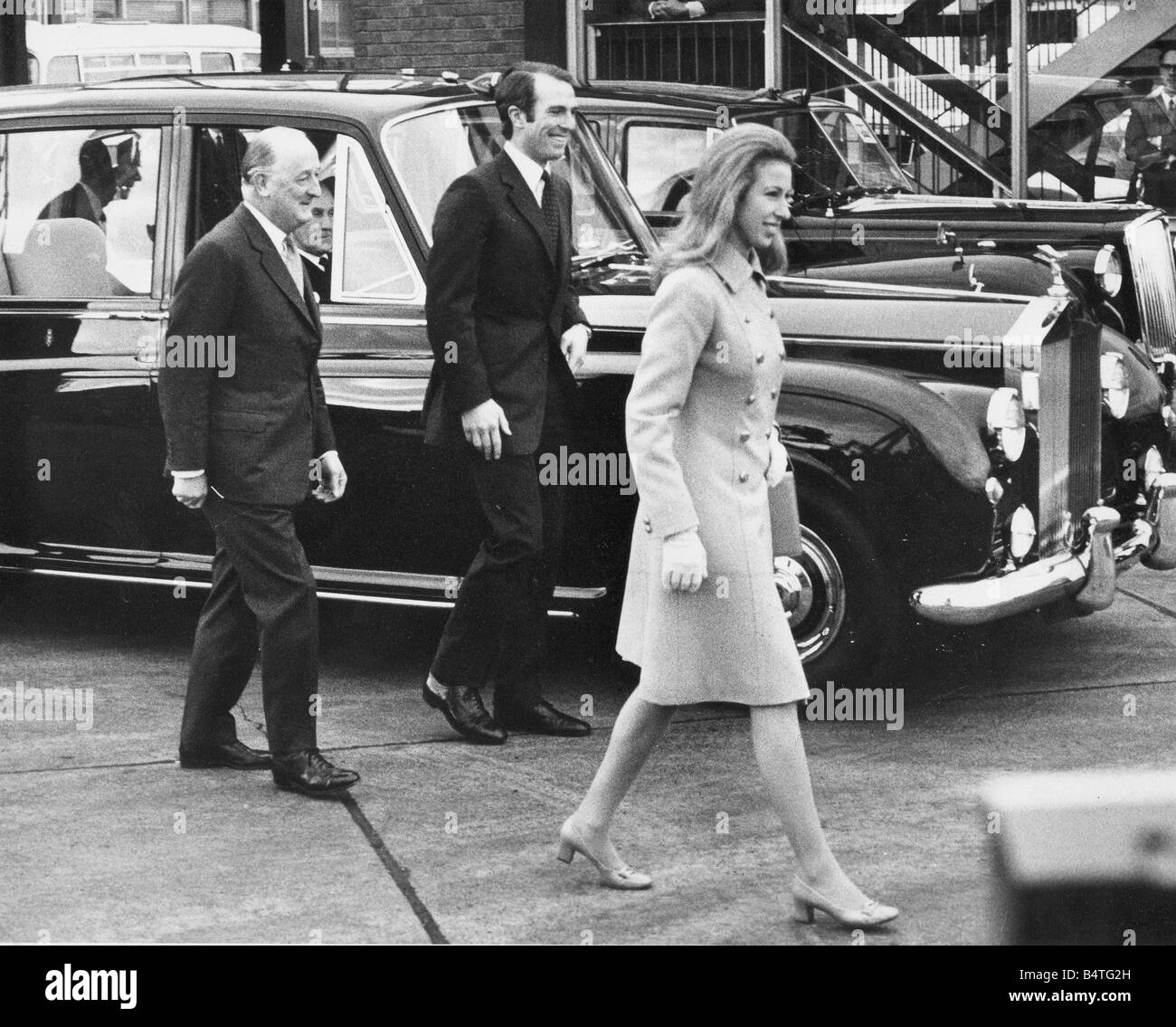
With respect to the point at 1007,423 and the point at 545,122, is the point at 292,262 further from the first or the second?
the point at 1007,423

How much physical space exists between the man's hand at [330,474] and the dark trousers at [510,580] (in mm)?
364

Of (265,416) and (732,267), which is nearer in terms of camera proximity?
(732,267)

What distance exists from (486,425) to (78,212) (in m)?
2.05

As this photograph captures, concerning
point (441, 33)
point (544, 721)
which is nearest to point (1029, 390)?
point (544, 721)

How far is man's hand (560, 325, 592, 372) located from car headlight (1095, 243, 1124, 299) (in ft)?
9.60

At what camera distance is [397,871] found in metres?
4.54

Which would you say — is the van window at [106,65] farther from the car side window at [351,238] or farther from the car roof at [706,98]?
the car side window at [351,238]

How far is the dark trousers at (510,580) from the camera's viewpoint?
213 inches

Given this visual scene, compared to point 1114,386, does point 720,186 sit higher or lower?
higher

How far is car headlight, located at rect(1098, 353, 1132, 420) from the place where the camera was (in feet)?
21.4

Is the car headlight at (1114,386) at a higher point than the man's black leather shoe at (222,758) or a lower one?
higher

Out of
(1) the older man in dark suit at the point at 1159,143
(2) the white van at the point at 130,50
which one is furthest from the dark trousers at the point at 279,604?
(2) the white van at the point at 130,50

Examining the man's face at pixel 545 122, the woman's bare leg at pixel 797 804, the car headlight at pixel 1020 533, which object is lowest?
the woman's bare leg at pixel 797 804
